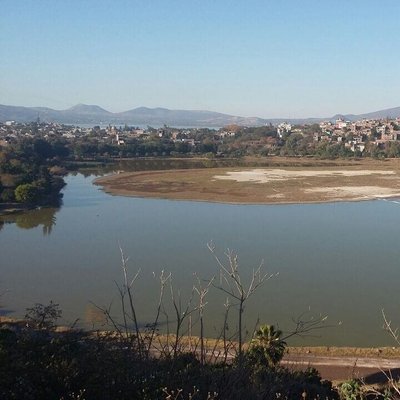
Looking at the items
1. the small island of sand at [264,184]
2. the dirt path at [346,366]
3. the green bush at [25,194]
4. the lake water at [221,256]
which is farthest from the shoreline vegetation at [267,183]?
the dirt path at [346,366]

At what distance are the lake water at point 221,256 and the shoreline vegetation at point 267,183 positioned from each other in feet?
5.68

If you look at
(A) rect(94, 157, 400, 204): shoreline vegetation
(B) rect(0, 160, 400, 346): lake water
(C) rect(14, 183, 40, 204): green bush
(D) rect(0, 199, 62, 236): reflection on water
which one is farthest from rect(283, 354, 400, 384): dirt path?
(C) rect(14, 183, 40, 204): green bush

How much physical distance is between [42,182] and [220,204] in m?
7.85

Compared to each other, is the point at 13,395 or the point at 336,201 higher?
the point at 13,395

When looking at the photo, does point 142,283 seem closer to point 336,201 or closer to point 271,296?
point 271,296

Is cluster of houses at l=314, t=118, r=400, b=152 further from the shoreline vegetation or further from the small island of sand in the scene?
the small island of sand

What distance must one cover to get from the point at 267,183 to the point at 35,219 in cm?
1232

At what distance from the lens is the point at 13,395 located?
307 centimetres

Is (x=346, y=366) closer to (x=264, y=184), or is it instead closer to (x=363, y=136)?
(x=264, y=184)

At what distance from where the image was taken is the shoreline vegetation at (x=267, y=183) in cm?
2258

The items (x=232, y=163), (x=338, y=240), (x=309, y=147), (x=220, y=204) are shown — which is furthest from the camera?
(x=309, y=147)

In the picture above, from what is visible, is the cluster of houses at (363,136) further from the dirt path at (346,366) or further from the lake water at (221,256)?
the dirt path at (346,366)

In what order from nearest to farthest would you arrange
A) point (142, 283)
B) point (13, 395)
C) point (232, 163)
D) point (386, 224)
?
point (13, 395), point (142, 283), point (386, 224), point (232, 163)

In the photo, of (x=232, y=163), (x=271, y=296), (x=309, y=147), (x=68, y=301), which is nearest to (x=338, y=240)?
(x=271, y=296)
